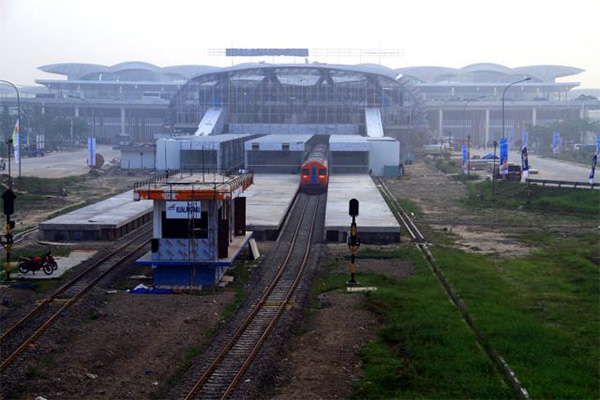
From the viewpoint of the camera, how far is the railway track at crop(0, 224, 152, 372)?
44.0 feet

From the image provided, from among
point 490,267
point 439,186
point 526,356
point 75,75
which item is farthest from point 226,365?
point 75,75

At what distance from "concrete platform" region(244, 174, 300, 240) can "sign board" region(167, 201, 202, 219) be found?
843 cm

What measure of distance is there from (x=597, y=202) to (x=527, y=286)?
18328 millimetres

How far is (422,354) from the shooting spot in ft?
41.8

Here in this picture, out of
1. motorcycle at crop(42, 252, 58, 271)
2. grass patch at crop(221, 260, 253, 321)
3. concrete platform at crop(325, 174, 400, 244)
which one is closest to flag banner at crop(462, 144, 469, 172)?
concrete platform at crop(325, 174, 400, 244)

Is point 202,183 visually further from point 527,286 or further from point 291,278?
point 527,286

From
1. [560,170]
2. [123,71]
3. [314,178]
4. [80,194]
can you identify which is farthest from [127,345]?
[123,71]

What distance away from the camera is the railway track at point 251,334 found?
11.5 metres

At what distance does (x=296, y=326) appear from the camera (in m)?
15.4

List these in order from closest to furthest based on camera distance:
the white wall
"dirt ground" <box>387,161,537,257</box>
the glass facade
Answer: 1. "dirt ground" <box>387,161,537,257</box>
2. the white wall
3. the glass facade

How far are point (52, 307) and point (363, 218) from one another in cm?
1484

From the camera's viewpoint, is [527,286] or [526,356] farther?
[527,286]

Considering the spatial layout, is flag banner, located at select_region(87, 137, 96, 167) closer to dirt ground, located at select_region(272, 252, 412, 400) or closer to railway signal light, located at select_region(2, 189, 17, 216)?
railway signal light, located at select_region(2, 189, 17, 216)

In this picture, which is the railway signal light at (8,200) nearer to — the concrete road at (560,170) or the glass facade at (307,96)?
the concrete road at (560,170)
